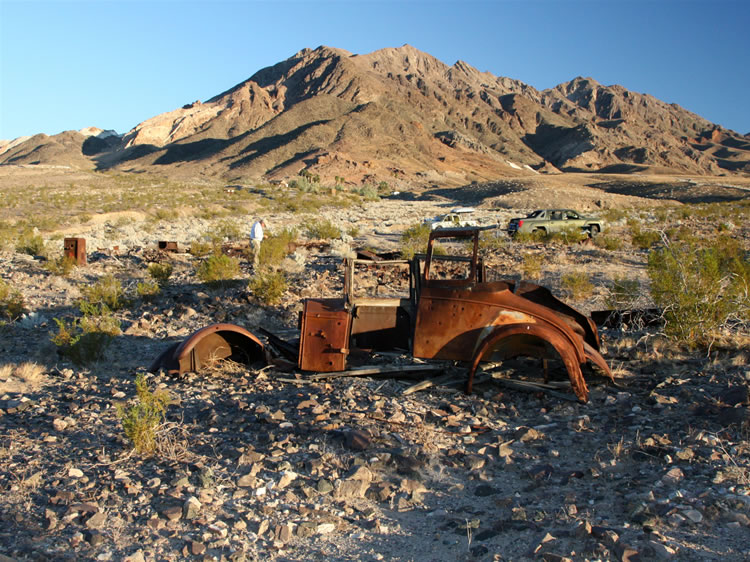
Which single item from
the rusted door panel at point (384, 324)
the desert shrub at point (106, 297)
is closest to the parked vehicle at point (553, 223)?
the desert shrub at point (106, 297)

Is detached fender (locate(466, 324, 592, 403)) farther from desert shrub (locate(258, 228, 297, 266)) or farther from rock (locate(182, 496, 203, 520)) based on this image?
desert shrub (locate(258, 228, 297, 266))

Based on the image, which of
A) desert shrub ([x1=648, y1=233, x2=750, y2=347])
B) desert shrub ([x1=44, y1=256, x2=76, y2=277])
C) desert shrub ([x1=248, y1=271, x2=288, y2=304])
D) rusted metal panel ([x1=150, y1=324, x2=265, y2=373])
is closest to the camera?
rusted metal panel ([x1=150, y1=324, x2=265, y2=373])

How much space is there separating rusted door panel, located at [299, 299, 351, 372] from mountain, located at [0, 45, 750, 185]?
224ft

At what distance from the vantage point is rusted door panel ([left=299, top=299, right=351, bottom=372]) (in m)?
5.85

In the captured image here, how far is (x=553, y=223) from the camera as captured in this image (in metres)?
21.6

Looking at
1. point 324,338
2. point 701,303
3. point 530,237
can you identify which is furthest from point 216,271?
point 530,237

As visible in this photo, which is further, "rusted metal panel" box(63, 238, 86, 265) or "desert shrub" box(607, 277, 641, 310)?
"rusted metal panel" box(63, 238, 86, 265)

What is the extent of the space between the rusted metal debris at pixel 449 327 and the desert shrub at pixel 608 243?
12.2 m

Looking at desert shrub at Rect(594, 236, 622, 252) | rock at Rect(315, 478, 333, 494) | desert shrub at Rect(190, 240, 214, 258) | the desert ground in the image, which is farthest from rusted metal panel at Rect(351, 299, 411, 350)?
desert shrub at Rect(594, 236, 622, 252)

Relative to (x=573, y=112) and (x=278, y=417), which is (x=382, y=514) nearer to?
(x=278, y=417)

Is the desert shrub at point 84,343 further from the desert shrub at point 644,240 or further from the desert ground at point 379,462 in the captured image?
the desert shrub at point 644,240

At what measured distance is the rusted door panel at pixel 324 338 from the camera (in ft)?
19.2

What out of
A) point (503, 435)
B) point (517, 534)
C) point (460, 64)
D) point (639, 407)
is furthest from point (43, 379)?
point (460, 64)

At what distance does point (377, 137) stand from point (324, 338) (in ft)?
283
